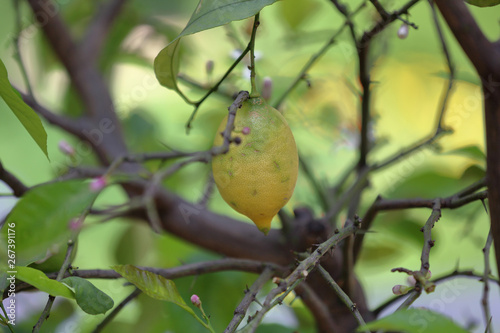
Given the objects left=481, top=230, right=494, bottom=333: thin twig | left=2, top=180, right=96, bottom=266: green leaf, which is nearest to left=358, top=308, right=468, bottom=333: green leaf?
left=481, top=230, right=494, bottom=333: thin twig

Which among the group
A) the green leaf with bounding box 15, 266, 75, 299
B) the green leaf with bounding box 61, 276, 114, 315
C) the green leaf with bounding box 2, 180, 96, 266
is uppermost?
the green leaf with bounding box 2, 180, 96, 266

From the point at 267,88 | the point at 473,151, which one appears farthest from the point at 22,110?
the point at 473,151

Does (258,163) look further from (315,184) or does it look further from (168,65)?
(315,184)

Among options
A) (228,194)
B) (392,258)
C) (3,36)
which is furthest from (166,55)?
(3,36)

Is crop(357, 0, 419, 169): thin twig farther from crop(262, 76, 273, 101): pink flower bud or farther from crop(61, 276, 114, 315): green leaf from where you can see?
crop(61, 276, 114, 315): green leaf

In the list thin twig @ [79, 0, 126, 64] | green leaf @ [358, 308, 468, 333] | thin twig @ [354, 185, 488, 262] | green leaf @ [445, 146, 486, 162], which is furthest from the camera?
thin twig @ [79, 0, 126, 64]

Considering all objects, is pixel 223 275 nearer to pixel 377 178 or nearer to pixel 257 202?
pixel 257 202

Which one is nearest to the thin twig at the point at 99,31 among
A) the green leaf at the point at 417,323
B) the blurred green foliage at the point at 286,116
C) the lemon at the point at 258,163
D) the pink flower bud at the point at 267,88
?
the blurred green foliage at the point at 286,116

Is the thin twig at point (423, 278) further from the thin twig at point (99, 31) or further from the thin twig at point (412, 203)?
the thin twig at point (99, 31)
